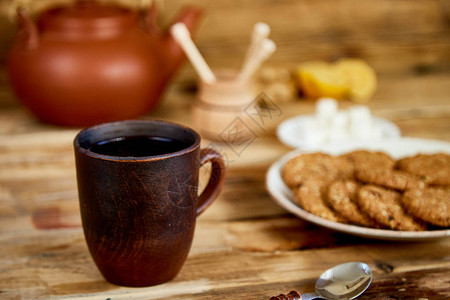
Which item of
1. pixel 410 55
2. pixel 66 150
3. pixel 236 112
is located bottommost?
pixel 66 150

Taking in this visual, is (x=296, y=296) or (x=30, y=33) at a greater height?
(x=30, y=33)

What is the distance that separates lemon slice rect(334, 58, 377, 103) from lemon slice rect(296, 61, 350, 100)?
0.5 inches

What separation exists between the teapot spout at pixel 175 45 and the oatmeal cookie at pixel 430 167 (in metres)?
0.63

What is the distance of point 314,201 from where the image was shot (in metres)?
0.72

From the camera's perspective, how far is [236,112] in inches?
44.8

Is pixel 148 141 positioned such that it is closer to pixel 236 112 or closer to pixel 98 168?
pixel 98 168

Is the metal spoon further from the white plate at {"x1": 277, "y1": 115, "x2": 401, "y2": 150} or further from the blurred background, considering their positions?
the blurred background

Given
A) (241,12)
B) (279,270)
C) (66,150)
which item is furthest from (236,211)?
(241,12)

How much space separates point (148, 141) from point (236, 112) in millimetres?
523

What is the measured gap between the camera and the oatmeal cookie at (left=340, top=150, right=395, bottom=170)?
32.4 inches

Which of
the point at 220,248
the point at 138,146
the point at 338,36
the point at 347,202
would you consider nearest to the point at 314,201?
the point at 347,202

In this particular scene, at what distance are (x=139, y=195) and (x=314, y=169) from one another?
0.35m

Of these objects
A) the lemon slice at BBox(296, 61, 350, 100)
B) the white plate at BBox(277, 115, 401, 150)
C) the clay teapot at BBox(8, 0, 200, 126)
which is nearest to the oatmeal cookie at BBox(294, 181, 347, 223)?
the white plate at BBox(277, 115, 401, 150)

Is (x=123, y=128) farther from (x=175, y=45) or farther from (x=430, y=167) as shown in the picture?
(x=175, y=45)
